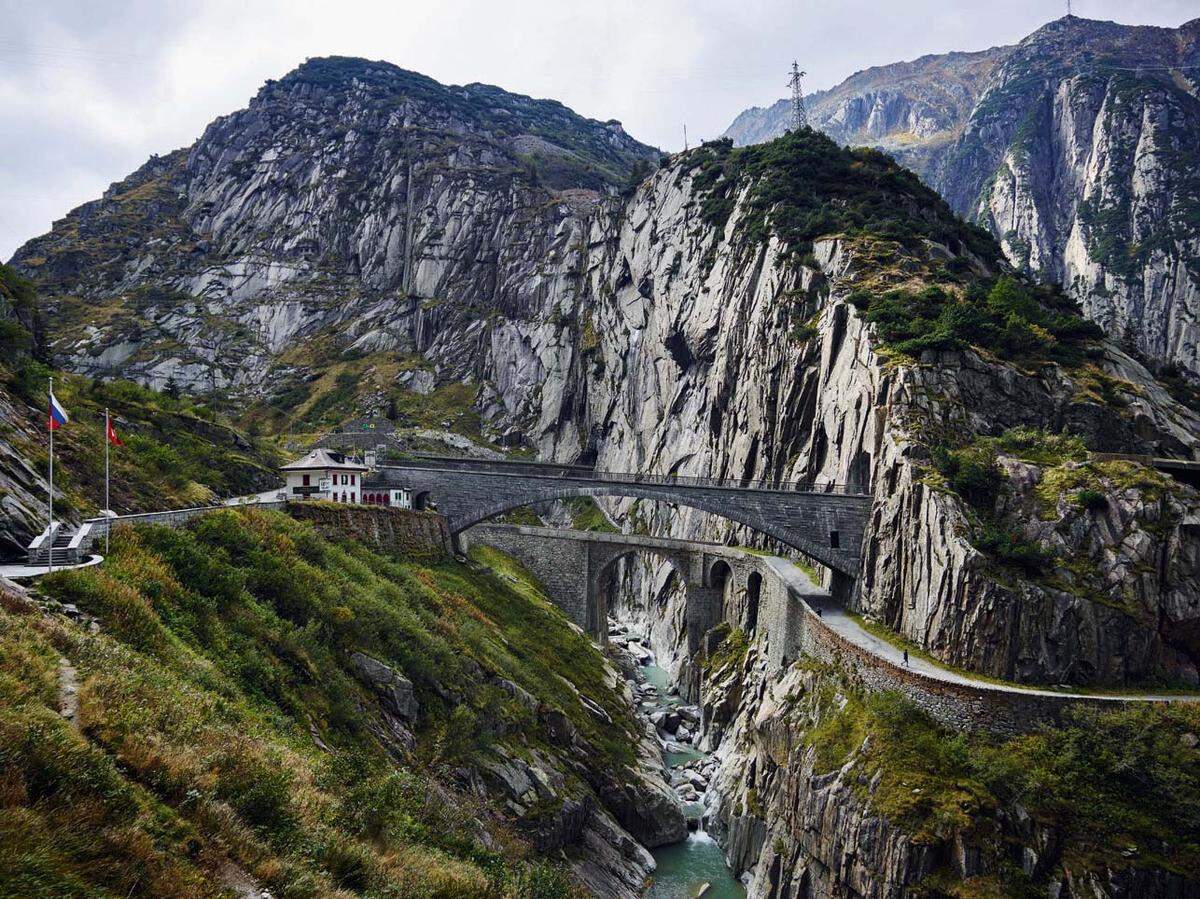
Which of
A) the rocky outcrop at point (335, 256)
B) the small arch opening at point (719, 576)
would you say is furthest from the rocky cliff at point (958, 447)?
the rocky outcrop at point (335, 256)

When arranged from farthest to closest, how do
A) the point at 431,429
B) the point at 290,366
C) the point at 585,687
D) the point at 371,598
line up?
the point at 290,366
the point at 431,429
the point at 585,687
the point at 371,598

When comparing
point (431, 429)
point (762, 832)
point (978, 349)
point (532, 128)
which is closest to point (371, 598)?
point (762, 832)

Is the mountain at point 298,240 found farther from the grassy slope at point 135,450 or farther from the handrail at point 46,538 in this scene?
the handrail at point 46,538

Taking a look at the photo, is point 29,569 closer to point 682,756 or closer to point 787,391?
point 682,756

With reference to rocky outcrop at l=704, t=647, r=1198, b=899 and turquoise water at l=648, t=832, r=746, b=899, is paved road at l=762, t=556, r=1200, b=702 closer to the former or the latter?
rocky outcrop at l=704, t=647, r=1198, b=899

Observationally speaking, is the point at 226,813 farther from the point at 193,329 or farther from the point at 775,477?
the point at 193,329

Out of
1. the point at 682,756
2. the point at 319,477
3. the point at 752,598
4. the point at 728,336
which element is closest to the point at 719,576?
the point at 752,598

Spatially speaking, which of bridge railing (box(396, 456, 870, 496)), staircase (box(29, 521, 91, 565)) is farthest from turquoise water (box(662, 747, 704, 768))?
staircase (box(29, 521, 91, 565))
